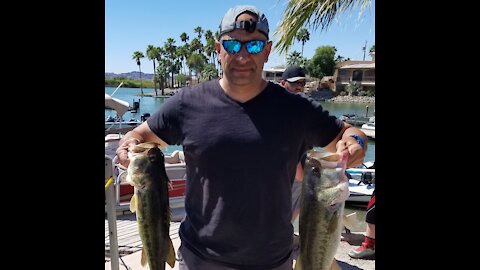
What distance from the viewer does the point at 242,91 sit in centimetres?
238

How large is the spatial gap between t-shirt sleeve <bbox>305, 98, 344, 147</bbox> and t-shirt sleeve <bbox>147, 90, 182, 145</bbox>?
779mm

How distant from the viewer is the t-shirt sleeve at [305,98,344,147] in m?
2.39

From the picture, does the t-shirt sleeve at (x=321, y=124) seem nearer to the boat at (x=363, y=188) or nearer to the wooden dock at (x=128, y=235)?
the wooden dock at (x=128, y=235)

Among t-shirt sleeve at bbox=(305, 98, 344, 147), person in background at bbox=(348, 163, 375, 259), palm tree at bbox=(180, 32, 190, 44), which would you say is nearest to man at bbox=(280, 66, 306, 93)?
person in background at bbox=(348, 163, 375, 259)

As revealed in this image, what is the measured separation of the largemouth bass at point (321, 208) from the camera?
2.24 m

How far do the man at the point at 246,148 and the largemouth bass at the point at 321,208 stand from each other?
0.10 m

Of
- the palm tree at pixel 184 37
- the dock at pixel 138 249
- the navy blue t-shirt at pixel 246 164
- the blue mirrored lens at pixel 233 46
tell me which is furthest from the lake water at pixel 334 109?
the palm tree at pixel 184 37

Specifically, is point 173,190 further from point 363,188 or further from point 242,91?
point 242,91

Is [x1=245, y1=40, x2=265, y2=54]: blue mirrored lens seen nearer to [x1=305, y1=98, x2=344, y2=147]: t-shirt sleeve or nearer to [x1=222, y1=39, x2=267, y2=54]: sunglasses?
[x1=222, y1=39, x2=267, y2=54]: sunglasses

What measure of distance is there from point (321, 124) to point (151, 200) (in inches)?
43.5
